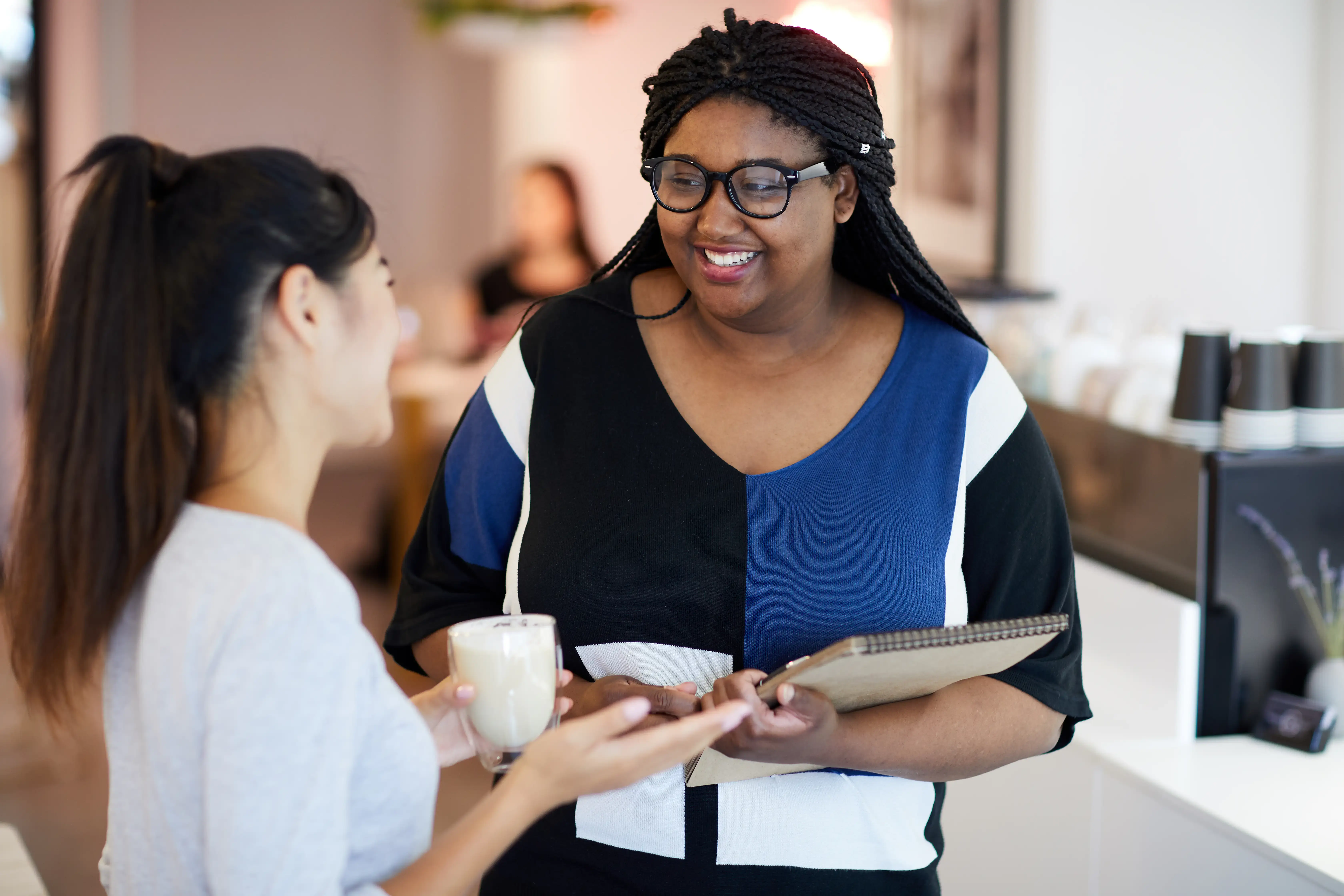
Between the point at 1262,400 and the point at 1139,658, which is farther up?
the point at 1262,400

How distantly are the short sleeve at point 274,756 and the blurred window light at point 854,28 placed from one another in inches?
147

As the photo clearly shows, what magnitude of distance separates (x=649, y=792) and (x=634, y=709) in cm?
38

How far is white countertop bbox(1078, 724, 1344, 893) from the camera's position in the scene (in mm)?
1671

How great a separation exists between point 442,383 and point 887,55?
2032 mm

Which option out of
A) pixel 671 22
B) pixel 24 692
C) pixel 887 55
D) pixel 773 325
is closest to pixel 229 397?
pixel 24 692

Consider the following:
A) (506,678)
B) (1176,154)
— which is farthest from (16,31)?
(506,678)

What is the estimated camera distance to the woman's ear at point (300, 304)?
3.08ft

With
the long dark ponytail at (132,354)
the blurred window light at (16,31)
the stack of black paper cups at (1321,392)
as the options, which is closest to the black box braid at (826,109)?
the long dark ponytail at (132,354)

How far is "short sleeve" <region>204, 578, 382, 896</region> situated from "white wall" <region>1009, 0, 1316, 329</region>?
8.82 ft

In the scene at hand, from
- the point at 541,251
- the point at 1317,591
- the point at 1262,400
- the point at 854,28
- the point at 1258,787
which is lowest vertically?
the point at 1258,787

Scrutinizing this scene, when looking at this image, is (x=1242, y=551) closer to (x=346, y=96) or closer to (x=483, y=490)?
(x=483, y=490)

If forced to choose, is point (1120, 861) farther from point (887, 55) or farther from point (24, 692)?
point (887, 55)

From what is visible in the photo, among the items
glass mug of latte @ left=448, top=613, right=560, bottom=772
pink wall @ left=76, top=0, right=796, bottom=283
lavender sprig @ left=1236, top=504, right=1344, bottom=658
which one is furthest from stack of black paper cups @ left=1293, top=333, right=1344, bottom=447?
pink wall @ left=76, top=0, right=796, bottom=283

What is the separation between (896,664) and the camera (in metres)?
1.11
